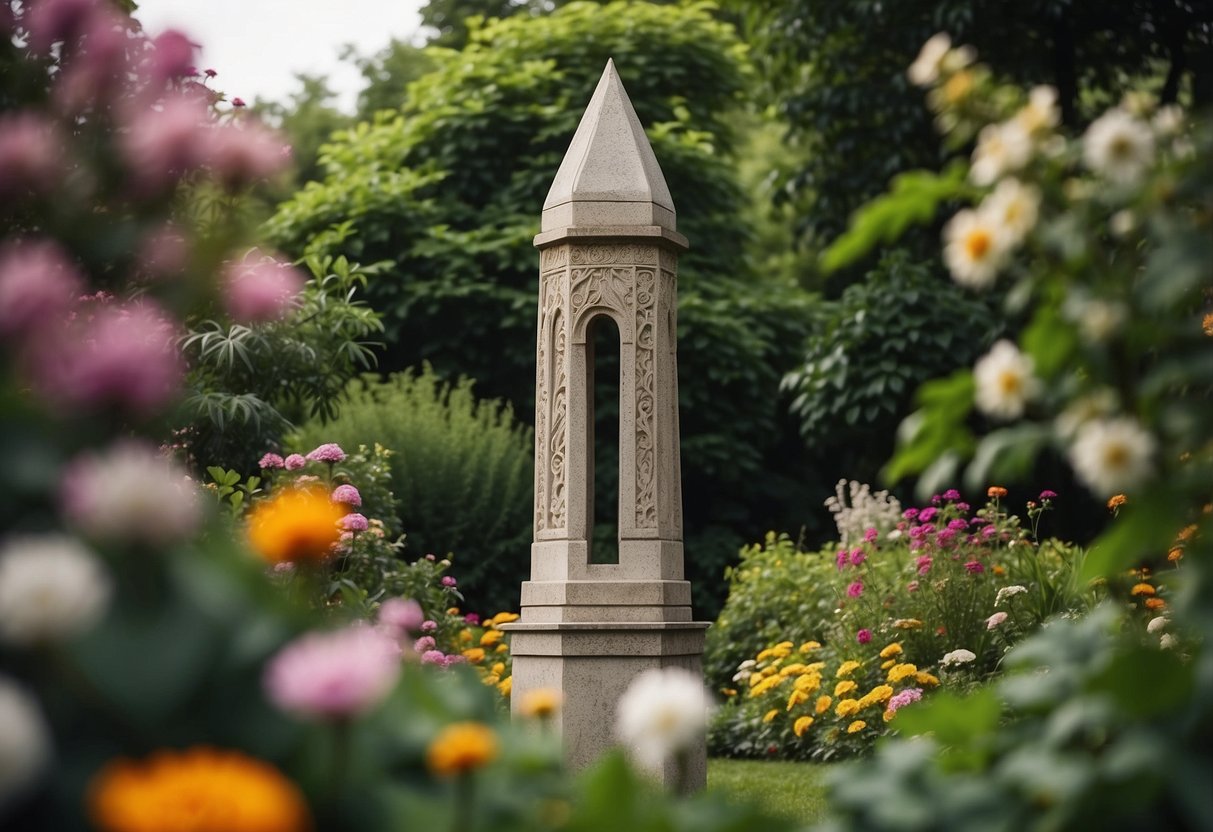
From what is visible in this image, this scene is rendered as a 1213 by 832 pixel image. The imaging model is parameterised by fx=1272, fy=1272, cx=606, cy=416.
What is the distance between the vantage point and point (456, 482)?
12.1 m

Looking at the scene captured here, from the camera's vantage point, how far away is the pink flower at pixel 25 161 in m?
1.94

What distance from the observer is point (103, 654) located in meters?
1.46

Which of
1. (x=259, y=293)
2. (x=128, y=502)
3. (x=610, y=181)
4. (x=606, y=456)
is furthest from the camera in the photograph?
(x=606, y=456)

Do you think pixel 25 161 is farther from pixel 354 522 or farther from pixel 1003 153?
pixel 354 522

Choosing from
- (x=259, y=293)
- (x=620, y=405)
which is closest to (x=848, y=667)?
(x=620, y=405)

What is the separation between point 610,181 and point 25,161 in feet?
17.0

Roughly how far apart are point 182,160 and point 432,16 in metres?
18.3

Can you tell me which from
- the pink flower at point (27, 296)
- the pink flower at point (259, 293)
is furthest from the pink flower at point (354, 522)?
the pink flower at point (27, 296)

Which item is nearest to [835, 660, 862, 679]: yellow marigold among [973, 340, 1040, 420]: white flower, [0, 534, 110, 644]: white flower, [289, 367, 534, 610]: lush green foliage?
[289, 367, 534, 610]: lush green foliage

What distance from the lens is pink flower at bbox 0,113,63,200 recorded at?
1.94 m

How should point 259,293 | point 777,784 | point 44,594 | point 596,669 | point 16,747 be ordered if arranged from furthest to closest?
point 777,784 < point 596,669 < point 259,293 < point 44,594 < point 16,747

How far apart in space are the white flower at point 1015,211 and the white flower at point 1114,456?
0.33 meters

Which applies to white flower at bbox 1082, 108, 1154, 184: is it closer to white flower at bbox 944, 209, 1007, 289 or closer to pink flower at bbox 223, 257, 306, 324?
white flower at bbox 944, 209, 1007, 289

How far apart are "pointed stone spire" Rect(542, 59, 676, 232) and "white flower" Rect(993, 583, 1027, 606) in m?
2.93
